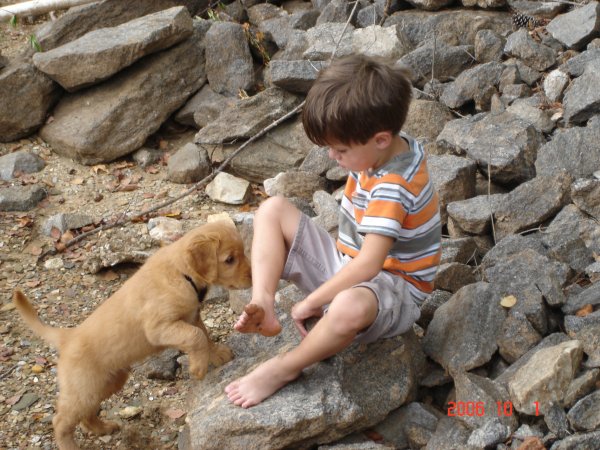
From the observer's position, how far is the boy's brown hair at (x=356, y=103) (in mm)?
3467

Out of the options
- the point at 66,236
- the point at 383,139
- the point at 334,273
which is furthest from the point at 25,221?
the point at 383,139

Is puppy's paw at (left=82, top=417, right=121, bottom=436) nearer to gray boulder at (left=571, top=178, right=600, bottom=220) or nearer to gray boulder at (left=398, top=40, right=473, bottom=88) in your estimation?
gray boulder at (left=571, top=178, right=600, bottom=220)

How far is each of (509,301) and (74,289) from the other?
9.51 feet

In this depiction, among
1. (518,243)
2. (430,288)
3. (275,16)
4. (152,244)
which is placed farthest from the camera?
(275,16)

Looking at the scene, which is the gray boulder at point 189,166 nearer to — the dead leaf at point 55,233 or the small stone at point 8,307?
the dead leaf at point 55,233

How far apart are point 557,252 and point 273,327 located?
174 cm

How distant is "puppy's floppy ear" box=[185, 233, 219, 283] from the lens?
393cm

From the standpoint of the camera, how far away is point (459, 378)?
353 cm

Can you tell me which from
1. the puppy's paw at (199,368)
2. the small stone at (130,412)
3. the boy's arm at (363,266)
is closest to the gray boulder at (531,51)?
the boy's arm at (363,266)

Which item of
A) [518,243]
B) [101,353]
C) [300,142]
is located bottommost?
[300,142]

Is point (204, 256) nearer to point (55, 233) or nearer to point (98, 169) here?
point (55, 233)

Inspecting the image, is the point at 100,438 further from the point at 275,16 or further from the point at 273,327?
the point at 275,16

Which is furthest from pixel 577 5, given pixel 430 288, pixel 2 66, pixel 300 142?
pixel 2 66
